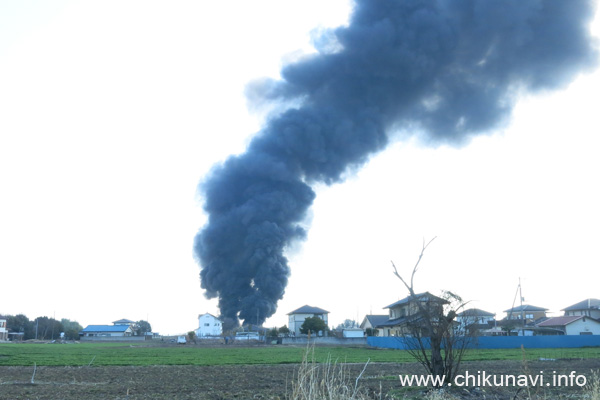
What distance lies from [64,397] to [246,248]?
60.4 m

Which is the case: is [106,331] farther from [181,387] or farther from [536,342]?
[181,387]

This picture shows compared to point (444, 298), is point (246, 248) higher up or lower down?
higher up

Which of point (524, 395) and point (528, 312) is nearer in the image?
point (524, 395)

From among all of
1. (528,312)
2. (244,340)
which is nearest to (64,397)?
(244,340)

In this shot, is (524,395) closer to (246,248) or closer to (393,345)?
(393,345)

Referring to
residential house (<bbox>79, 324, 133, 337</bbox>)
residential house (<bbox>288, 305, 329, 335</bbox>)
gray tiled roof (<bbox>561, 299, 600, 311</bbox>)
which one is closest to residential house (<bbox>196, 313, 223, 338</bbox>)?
residential house (<bbox>79, 324, 133, 337</bbox>)

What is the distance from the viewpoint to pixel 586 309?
76.1 meters

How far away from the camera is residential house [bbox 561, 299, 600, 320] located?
245 feet

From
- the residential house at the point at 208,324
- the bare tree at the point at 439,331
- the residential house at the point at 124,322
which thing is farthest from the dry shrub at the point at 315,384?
the residential house at the point at 124,322

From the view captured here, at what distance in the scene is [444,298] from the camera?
47.5 ft

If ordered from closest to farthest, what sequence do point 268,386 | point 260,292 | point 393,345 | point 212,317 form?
1. point 268,386
2. point 393,345
3. point 260,292
4. point 212,317

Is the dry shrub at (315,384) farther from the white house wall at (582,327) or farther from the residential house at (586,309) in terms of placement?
the residential house at (586,309)

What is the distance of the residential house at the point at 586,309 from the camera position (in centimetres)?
7456

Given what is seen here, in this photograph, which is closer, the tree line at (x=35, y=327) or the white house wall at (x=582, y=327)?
the white house wall at (x=582, y=327)
